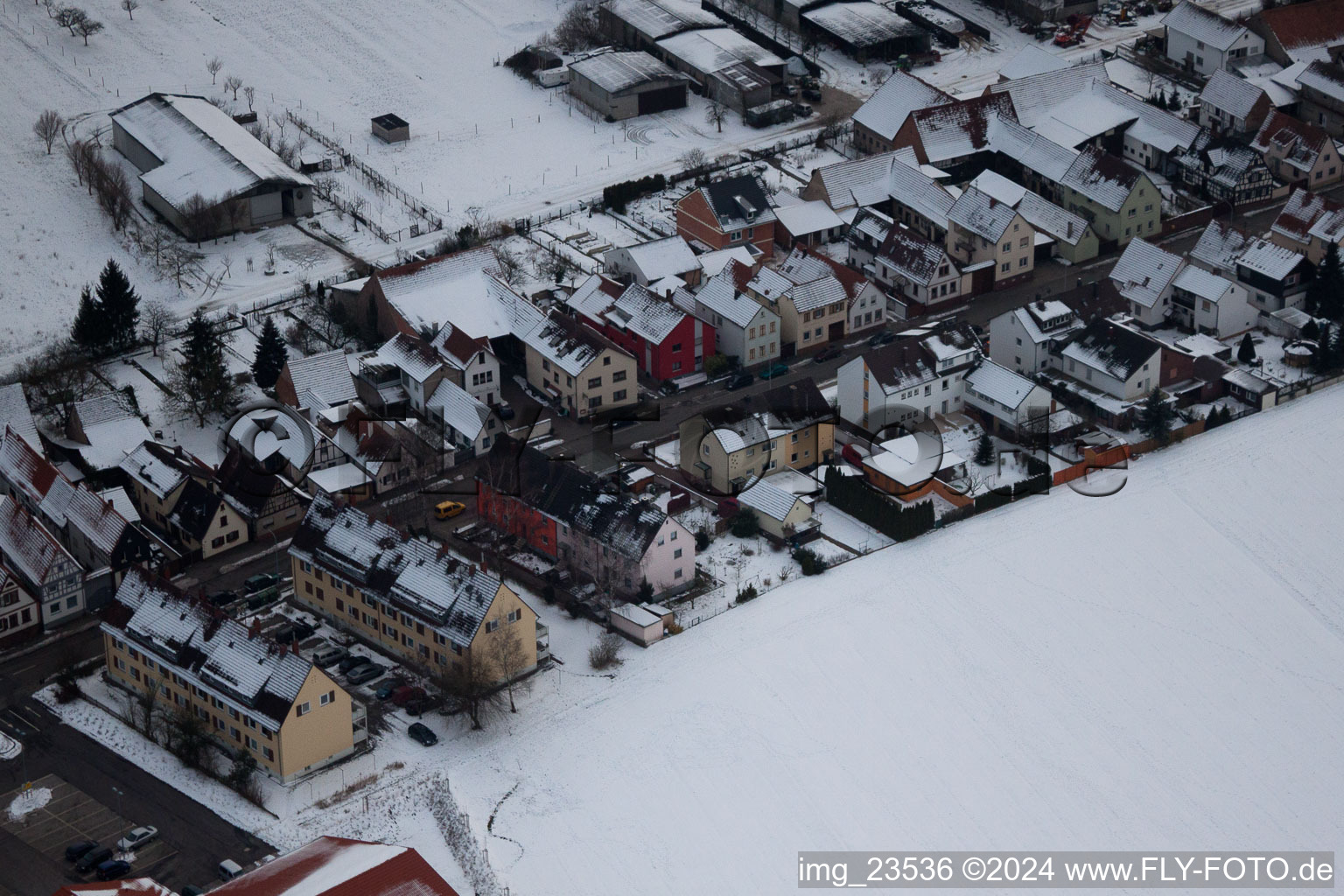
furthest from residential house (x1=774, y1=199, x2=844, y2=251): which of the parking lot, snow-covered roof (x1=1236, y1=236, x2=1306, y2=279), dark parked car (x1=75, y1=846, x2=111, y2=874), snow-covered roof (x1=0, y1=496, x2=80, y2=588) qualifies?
dark parked car (x1=75, y1=846, x2=111, y2=874)

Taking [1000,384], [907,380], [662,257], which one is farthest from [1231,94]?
[907,380]

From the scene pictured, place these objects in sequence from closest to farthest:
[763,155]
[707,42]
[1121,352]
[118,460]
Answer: [118,460] < [1121,352] < [763,155] < [707,42]

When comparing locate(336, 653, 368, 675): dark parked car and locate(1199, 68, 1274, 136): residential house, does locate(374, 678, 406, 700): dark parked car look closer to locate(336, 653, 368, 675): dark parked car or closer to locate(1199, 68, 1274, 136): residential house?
locate(336, 653, 368, 675): dark parked car

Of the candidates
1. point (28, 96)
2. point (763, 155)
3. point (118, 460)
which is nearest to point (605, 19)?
point (763, 155)

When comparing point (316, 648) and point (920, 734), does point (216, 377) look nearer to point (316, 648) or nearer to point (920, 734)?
point (316, 648)

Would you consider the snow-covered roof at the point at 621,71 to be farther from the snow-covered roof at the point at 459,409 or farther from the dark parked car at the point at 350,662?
the dark parked car at the point at 350,662

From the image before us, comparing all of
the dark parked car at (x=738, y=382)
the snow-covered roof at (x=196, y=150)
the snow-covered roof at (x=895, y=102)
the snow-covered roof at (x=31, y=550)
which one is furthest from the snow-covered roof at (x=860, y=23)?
the snow-covered roof at (x=31, y=550)

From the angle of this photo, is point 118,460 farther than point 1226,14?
No
